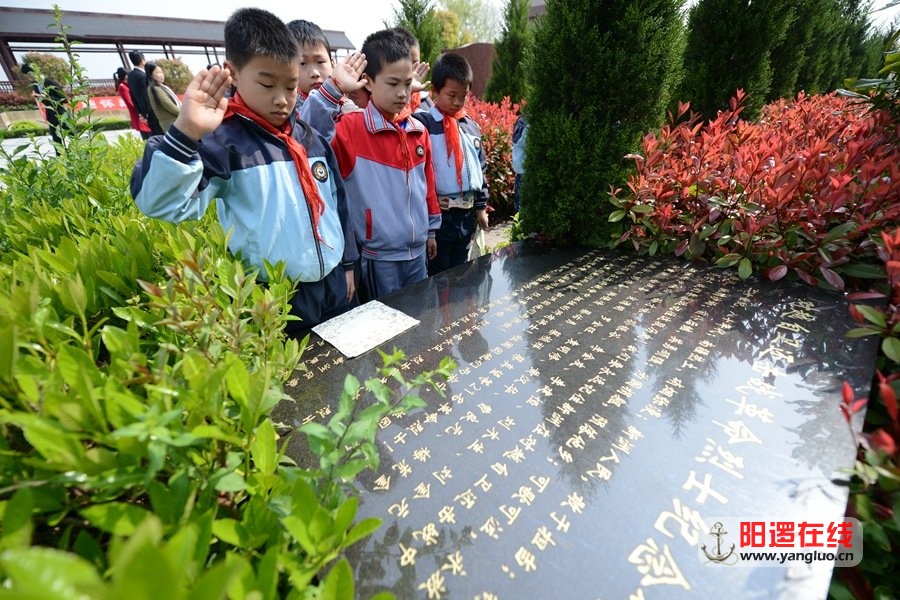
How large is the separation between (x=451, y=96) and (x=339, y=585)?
122 inches

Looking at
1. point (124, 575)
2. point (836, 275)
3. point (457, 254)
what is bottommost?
point (457, 254)

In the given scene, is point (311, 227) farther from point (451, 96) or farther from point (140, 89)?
point (140, 89)

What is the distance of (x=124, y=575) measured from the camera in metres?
0.35

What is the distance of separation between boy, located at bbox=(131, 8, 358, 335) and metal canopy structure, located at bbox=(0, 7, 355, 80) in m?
17.6

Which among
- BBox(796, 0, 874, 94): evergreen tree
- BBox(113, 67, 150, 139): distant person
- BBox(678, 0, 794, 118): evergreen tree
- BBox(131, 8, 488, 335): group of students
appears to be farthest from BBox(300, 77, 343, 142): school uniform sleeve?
BBox(113, 67, 150, 139): distant person

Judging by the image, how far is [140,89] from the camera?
7184 mm

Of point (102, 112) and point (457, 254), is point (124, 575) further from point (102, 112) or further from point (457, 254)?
point (102, 112)

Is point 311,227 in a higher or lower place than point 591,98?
lower

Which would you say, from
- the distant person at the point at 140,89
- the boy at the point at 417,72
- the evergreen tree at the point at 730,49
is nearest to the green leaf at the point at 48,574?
the boy at the point at 417,72

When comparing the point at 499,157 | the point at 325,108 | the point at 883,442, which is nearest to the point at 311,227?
the point at 325,108

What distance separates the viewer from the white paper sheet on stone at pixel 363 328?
68.7 inches

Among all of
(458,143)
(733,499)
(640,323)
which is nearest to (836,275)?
(640,323)

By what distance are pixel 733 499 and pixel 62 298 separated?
1.85 metres

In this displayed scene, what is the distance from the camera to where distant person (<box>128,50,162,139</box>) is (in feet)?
23.1
